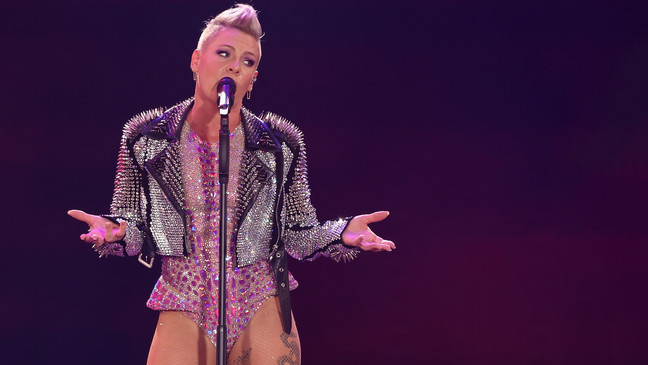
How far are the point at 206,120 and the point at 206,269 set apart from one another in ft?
1.44

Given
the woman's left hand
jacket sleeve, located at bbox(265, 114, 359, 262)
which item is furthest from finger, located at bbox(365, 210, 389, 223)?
jacket sleeve, located at bbox(265, 114, 359, 262)

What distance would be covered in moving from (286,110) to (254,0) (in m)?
0.50

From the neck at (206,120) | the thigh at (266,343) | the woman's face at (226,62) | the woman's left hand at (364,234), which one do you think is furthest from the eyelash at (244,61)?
the thigh at (266,343)

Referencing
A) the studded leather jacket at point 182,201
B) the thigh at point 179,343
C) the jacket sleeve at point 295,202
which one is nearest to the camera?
the thigh at point 179,343

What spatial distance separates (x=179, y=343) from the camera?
195 cm

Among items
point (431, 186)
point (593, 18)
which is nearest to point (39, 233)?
point (431, 186)

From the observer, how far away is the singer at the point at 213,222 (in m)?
1.99

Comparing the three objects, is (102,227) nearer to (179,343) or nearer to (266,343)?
(179,343)

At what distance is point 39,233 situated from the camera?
9.70 feet

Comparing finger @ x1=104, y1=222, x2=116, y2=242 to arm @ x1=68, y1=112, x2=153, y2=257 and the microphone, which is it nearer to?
arm @ x1=68, y1=112, x2=153, y2=257

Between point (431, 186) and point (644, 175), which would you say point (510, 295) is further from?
point (644, 175)

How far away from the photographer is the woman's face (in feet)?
6.79

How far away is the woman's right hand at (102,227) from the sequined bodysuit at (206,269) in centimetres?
20

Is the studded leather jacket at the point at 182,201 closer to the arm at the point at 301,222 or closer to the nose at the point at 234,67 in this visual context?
the arm at the point at 301,222
